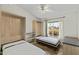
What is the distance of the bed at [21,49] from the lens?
1257 mm

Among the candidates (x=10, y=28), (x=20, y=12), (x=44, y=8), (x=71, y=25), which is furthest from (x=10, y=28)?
(x=71, y=25)

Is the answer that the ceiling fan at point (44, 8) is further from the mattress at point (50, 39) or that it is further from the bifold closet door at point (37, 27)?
the mattress at point (50, 39)

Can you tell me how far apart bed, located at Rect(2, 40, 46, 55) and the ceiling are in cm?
50

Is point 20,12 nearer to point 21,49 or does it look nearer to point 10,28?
point 10,28

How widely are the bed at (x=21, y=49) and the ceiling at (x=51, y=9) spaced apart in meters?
0.50

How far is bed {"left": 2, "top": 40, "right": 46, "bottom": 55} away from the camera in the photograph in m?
1.26

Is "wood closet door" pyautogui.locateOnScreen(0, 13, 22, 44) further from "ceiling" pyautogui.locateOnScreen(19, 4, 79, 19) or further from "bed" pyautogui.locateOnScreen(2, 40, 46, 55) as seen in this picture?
"ceiling" pyautogui.locateOnScreen(19, 4, 79, 19)

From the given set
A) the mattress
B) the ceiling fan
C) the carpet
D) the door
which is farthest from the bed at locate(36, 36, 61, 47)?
the ceiling fan

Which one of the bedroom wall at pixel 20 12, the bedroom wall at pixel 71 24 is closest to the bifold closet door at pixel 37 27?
the bedroom wall at pixel 20 12

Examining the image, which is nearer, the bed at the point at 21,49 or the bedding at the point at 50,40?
the bed at the point at 21,49

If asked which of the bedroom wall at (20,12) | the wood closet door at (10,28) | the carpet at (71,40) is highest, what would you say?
the bedroom wall at (20,12)
